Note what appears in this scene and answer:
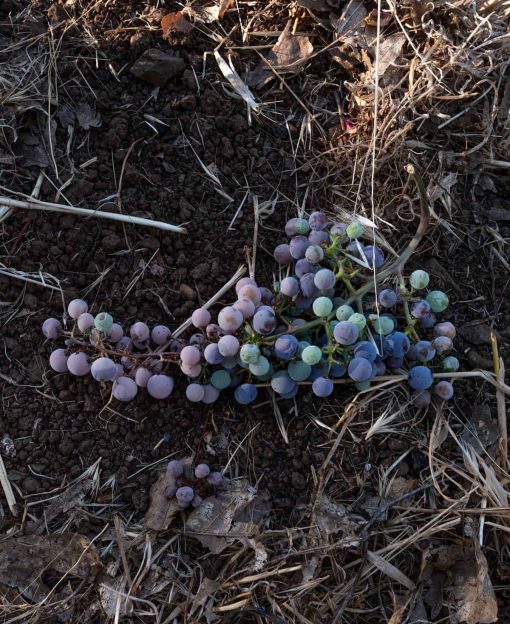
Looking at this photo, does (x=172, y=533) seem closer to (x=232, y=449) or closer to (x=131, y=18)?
(x=232, y=449)

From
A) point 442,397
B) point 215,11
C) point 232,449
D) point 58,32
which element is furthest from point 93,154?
point 442,397

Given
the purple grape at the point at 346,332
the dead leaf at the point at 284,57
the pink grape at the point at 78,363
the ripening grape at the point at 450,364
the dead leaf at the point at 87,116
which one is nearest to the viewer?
the purple grape at the point at 346,332

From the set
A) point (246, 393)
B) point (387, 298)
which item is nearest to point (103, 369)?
point (246, 393)

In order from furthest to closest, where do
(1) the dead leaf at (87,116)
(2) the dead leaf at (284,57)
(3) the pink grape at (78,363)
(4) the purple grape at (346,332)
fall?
(2) the dead leaf at (284,57) < (1) the dead leaf at (87,116) < (3) the pink grape at (78,363) < (4) the purple grape at (346,332)

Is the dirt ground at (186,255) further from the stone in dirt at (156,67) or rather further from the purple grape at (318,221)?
the purple grape at (318,221)

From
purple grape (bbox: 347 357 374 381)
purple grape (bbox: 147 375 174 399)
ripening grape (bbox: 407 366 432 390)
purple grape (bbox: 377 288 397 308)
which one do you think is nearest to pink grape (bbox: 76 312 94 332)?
purple grape (bbox: 147 375 174 399)

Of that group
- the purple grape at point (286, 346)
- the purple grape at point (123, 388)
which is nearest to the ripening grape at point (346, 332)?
the purple grape at point (286, 346)
